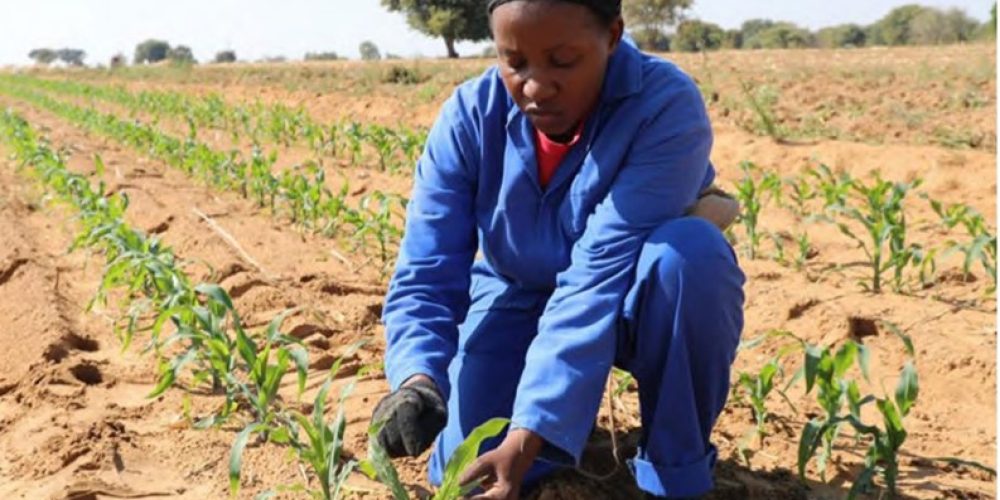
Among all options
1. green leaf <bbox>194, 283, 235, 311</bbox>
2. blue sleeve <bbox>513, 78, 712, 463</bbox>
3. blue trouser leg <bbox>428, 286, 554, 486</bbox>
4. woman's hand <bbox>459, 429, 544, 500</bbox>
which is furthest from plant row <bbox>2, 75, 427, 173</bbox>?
woman's hand <bbox>459, 429, 544, 500</bbox>

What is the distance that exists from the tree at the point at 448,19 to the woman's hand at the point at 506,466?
107ft

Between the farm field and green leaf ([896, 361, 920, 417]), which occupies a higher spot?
green leaf ([896, 361, 920, 417])

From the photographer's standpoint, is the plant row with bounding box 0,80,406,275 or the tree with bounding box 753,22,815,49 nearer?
the plant row with bounding box 0,80,406,275

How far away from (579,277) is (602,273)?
44 millimetres

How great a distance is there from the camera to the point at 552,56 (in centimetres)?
214

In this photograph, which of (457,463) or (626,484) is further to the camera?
(626,484)

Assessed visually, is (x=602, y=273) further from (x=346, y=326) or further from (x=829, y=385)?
(x=346, y=326)

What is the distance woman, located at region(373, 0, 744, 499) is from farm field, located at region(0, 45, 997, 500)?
0.18 m

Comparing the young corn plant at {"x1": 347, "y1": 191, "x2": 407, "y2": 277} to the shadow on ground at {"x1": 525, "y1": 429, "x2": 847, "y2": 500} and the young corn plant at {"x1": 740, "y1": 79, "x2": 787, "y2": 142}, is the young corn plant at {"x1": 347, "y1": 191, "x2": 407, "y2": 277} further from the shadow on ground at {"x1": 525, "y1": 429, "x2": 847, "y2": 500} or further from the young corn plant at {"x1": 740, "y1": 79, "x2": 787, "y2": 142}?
the young corn plant at {"x1": 740, "y1": 79, "x2": 787, "y2": 142}

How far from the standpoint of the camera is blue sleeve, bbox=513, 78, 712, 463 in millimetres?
2088

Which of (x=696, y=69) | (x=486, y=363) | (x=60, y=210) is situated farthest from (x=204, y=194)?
(x=696, y=69)

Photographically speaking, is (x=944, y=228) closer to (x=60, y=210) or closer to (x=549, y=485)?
(x=549, y=485)

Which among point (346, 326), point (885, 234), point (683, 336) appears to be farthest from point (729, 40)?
point (683, 336)

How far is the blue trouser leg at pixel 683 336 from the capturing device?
7.17 ft
